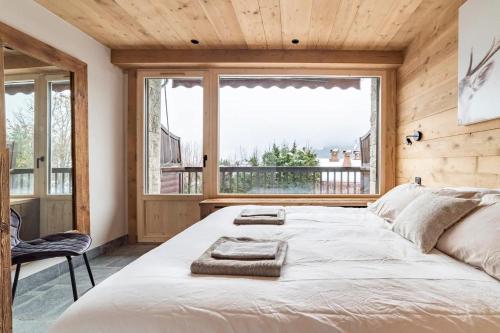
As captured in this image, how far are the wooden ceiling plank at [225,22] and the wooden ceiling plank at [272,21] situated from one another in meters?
0.26

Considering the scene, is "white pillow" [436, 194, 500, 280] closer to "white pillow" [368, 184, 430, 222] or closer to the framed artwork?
"white pillow" [368, 184, 430, 222]

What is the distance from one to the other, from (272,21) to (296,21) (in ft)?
0.74

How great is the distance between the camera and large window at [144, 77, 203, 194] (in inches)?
155

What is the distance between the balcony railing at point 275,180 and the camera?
156 inches

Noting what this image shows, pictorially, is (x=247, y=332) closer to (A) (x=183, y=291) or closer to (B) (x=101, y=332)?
(A) (x=183, y=291)

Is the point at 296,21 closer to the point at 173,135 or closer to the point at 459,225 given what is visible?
the point at 173,135

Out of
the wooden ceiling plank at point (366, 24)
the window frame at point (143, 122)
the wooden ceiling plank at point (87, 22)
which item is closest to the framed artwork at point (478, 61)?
the wooden ceiling plank at point (366, 24)

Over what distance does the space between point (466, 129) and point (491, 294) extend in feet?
5.57

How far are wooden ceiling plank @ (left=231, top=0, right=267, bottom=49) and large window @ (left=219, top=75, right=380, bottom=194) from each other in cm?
60

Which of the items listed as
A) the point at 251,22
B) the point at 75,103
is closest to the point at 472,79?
the point at 251,22

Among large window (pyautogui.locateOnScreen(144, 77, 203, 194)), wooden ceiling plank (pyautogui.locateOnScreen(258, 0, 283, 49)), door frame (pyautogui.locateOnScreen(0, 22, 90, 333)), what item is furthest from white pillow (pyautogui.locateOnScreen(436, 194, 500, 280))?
large window (pyautogui.locateOnScreen(144, 77, 203, 194))

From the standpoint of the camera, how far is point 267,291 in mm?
982

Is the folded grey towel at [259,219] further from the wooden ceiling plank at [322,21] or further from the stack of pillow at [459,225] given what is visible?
the wooden ceiling plank at [322,21]

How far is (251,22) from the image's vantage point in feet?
9.59
